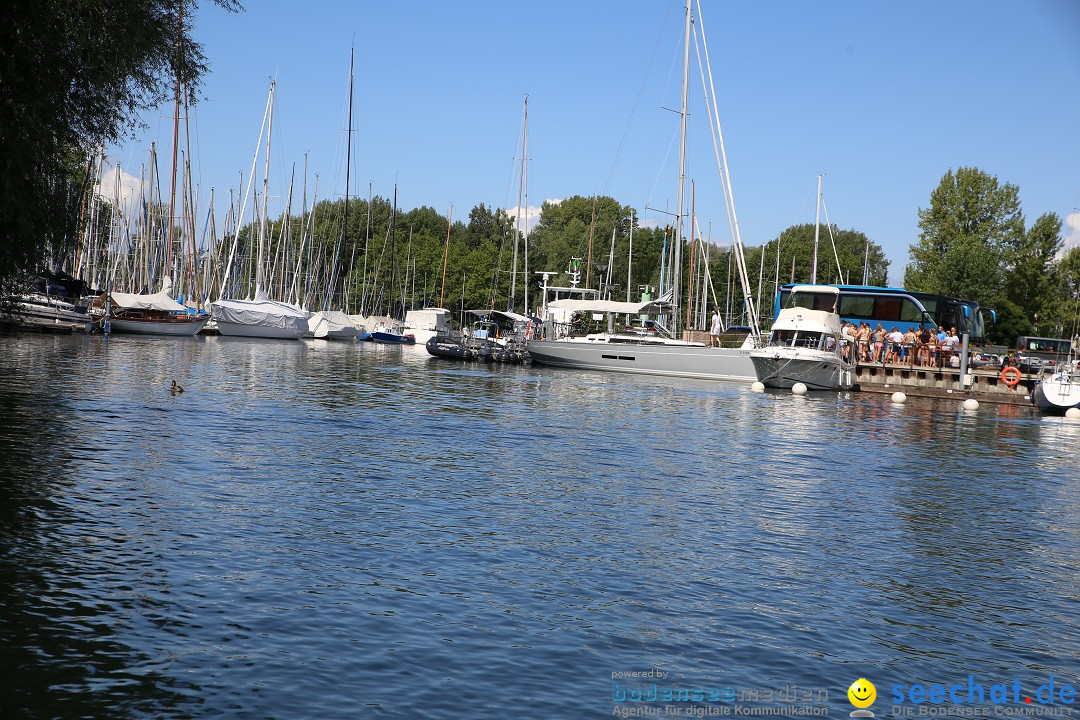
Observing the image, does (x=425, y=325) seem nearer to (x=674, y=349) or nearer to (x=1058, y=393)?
(x=674, y=349)

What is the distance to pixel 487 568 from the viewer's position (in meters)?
11.7

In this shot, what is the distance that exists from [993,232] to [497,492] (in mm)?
71675

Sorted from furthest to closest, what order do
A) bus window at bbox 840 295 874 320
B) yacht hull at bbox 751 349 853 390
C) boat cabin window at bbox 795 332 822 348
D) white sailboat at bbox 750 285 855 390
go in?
bus window at bbox 840 295 874 320 → boat cabin window at bbox 795 332 822 348 → yacht hull at bbox 751 349 853 390 → white sailboat at bbox 750 285 855 390

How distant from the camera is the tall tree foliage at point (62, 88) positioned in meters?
16.0

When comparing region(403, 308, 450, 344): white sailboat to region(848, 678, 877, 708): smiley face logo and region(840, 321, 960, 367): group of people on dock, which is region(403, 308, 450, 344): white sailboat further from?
region(848, 678, 877, 708): smiley face logo

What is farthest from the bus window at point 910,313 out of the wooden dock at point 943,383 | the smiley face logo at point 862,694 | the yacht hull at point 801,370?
the smiley face logo at point 862,694

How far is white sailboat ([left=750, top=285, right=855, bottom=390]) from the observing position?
4666 cm

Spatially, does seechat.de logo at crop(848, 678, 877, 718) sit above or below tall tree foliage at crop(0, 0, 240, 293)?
below

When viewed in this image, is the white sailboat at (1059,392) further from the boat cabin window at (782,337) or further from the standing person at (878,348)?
the boat cabin window at (782,337)

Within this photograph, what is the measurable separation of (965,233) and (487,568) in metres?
76.0

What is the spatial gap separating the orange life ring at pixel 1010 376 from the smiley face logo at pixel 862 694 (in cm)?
4332

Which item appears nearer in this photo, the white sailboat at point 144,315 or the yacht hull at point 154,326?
the yacht hull at point 154,326

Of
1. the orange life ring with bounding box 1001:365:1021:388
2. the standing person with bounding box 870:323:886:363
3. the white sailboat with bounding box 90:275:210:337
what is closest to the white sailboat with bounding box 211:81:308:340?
the white sailboat with bounding box 90:275:210:337

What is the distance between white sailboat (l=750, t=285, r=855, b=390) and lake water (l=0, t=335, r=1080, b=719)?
69.9 ft
